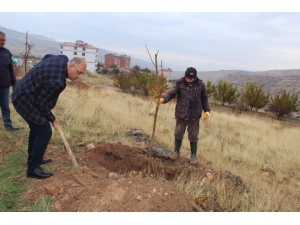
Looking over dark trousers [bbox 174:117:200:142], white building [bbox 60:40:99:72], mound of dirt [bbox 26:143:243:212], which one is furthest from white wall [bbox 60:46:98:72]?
mound of dirt [bbox 26:143:243:212]

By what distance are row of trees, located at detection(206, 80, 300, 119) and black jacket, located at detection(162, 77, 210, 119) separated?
73.7 feet

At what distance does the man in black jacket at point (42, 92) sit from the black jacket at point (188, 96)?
82.7 inches

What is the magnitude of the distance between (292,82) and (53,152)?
286ft

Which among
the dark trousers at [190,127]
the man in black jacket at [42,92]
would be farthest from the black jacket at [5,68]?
the dark trousers at [190,127]

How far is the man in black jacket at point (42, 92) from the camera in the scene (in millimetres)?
3213

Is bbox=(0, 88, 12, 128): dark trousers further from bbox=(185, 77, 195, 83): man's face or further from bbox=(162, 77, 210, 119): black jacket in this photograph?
bbox=(185, 77, 195, 83): man's face

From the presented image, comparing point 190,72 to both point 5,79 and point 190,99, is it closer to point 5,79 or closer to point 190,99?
point 190,99

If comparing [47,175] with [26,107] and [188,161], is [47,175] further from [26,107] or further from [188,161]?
[188,161]

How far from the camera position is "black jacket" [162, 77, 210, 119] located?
502cm

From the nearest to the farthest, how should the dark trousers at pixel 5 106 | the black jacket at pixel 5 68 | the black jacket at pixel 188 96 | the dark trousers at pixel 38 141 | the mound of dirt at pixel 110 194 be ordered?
the mound of dirt at pixel 110 194 < the dark trousers at pixel 38 141 < the black jacket at pixel 188 96 < the black jacket at pixel 5 68 < the dark trousers at pixel 5 106

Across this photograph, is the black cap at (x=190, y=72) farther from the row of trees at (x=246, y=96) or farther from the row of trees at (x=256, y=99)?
the row of trees at (x=256, y=99)

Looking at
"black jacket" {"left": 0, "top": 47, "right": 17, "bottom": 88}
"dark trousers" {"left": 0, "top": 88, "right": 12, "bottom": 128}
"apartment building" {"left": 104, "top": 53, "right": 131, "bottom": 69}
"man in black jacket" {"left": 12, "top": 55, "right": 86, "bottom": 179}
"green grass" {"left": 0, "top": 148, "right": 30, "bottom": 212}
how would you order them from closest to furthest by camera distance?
"green grass" {"left": 0, "top": 148, "right": 30, "bottom": 212}, "man in black jacket" {"left": 12, "top": 55, "right": 86, "bottom": 179}, "black jacket" {"left": 0, "top": 47, "right": 17, "bottom": 88}, "dark trousers" {"left": 0, "top": 88, "right": 12, "bottom": 128}, "apartment building" {"left": 104, "top": 53, "right": 131, "bottom": 69}

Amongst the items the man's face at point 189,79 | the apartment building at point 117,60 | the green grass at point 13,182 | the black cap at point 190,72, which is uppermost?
the apartment building at point 117,60

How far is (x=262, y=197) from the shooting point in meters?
3.66
